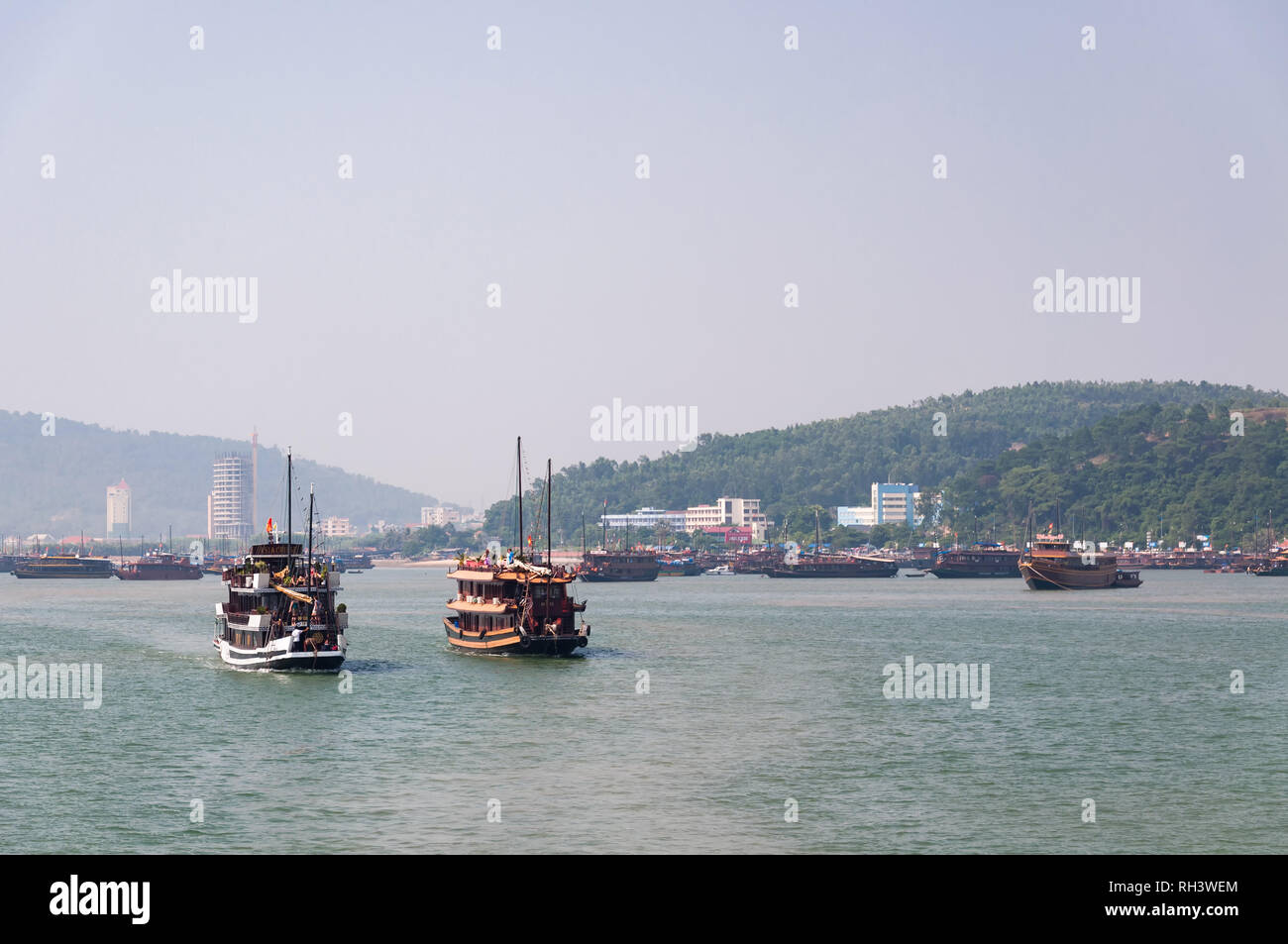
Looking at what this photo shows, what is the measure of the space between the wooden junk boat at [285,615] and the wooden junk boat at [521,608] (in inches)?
429

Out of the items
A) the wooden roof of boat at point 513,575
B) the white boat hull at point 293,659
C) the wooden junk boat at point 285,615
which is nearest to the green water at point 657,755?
the white boat hull at point 293,659

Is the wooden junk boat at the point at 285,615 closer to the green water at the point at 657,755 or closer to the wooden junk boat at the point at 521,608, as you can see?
the green water at the point at 657,755

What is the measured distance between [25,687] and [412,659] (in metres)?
24.5

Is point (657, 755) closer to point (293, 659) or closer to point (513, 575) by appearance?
point (293, 659)

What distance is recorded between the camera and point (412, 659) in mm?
95500

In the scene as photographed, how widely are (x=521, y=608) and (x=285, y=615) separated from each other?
15.1m

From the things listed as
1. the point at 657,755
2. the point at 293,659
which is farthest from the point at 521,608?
the point at 657,755

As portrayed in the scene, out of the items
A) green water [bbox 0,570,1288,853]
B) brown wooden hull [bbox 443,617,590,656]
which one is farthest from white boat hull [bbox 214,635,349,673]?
brown wooden hull [bbox 443,617,590,656]

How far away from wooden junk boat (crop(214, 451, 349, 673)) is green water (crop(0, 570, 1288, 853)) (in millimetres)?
1433

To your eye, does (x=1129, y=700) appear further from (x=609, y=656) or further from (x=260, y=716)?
(x=260, y=716)
